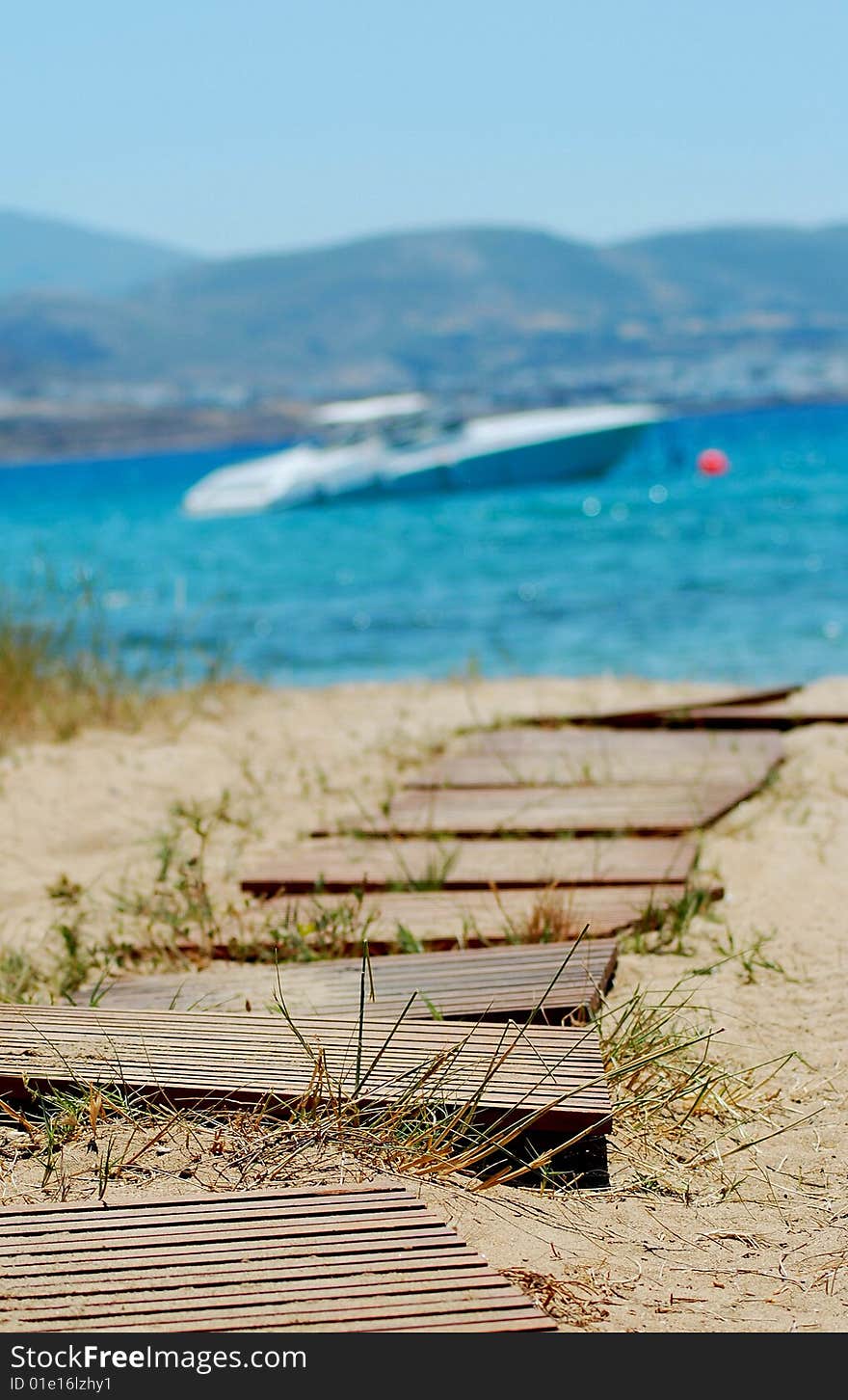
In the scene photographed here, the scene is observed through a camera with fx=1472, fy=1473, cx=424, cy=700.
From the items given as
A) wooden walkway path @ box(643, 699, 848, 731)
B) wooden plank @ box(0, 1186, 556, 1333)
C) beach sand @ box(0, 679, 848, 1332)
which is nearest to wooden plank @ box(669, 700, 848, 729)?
wooden walkway path @ box(643, 699, 848, 731)

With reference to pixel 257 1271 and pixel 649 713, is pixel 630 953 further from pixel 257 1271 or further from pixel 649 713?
pixel 649 713

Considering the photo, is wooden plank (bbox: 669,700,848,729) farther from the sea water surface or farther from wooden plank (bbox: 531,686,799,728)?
the sea water surface

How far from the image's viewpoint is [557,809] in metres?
4.78

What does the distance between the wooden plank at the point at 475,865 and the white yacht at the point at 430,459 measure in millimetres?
29002

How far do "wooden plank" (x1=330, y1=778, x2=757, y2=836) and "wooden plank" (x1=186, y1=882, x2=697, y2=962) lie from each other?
2.02 ft

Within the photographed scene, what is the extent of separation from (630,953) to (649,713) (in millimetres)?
2727

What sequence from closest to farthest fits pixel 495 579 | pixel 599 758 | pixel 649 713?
pixel 599 758 < pixel 649 713 < pixel 495 579

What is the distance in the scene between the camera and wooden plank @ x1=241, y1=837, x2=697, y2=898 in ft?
13.2

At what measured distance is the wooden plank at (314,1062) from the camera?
2.49 metres

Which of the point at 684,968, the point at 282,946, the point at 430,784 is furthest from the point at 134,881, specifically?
the point at 684,968

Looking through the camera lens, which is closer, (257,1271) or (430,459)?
(257,1271)

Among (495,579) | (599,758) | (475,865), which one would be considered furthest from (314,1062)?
(495,579)

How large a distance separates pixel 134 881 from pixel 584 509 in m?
24.4

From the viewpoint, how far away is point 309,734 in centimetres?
667
